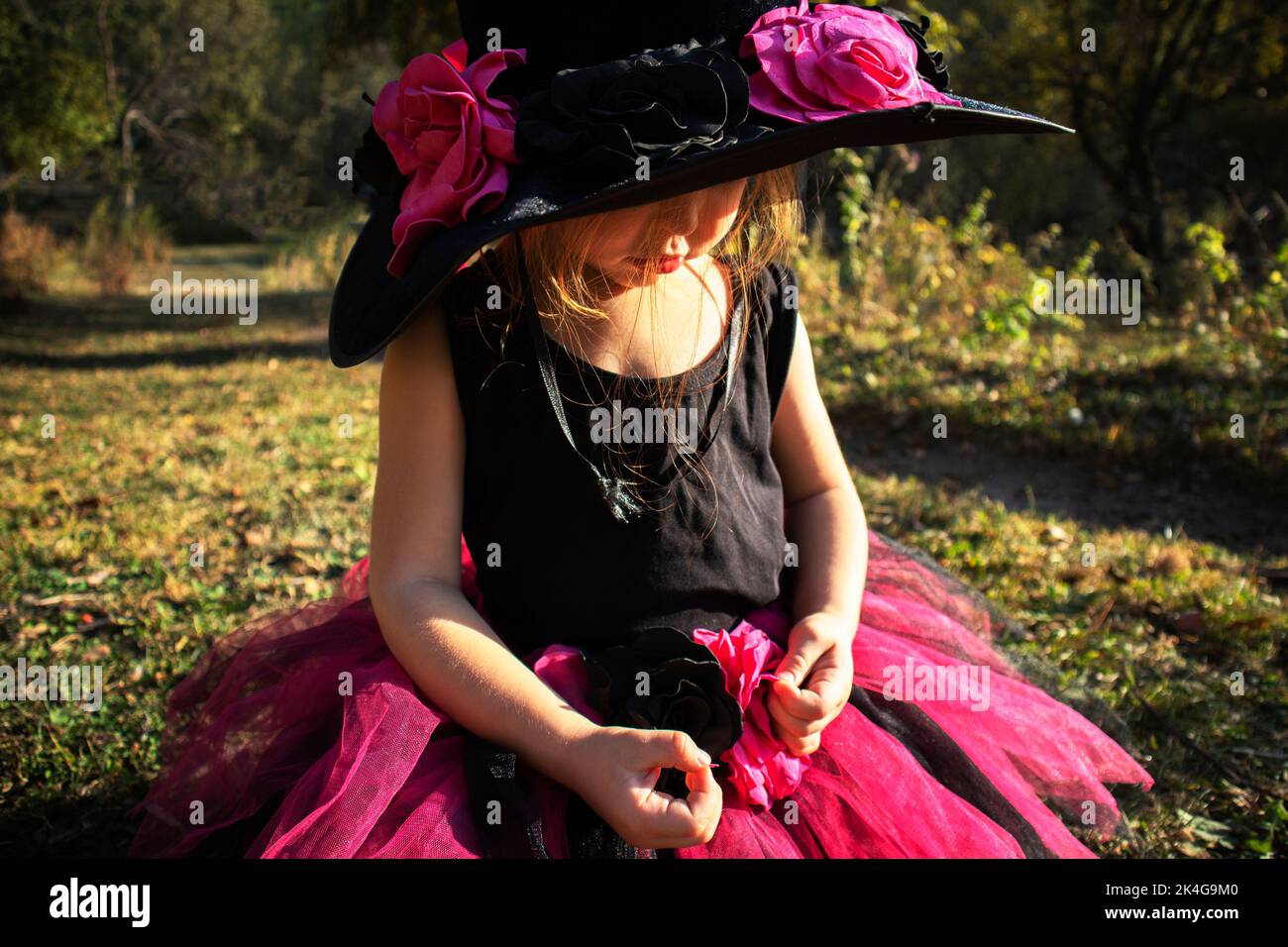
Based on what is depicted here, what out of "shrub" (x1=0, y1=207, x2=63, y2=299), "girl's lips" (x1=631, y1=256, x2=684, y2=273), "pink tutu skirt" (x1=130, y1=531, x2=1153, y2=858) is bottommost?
"pink tutu skirt" (x1=130, y1=531, x2=1153, y2=858)

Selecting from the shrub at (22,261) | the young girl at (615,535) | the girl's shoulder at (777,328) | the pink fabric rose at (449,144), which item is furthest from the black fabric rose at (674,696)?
the shrub at (22,261)

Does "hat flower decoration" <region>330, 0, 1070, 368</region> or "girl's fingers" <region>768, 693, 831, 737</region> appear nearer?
"hat flower decoration" <region>330, 0, 1070, 368</region>

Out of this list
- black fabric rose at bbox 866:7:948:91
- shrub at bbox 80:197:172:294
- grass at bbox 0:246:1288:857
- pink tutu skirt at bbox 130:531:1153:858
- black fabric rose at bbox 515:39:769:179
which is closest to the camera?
black fabric rose at bbox 515:39:769:179

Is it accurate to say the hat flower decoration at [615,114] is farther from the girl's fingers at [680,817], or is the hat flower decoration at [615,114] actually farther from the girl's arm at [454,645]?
the girl's fingers at [680,817]

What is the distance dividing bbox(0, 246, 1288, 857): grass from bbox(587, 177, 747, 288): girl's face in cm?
141

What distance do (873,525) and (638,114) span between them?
234 centimetres

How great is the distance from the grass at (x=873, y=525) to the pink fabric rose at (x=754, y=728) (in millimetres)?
870

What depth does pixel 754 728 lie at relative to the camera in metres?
1.51

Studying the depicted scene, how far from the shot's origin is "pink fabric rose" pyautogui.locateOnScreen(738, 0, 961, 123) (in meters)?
1.28

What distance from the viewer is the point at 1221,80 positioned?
914 centimetres

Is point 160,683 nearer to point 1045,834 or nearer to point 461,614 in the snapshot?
point 461,614

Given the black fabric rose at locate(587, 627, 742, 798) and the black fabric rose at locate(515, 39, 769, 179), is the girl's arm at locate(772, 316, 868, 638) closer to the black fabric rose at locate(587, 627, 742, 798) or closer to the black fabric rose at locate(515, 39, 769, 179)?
the black fabric rose at locate(587, 627, 742, 798)

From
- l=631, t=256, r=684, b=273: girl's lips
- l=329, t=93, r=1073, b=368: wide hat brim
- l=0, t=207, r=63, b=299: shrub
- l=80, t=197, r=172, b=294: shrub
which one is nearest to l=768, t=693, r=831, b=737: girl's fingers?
l=631, t=256, r=684, b=273: girl's lips
